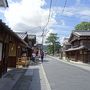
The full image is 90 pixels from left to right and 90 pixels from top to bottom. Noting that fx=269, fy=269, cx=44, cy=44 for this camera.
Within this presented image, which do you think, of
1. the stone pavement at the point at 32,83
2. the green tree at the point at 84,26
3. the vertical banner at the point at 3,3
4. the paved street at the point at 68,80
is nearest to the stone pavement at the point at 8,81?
the stone pavement at the point at 32,83

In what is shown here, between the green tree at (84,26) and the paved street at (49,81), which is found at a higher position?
the green tree at (84,26)

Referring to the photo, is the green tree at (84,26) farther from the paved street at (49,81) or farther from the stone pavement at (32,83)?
the stone pavement at (32,83)

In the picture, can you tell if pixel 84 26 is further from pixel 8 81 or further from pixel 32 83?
pixel 32 83

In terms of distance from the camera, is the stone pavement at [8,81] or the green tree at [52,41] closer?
the stone pavement at [8,81]

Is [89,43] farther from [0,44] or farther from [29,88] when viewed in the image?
[29,88]

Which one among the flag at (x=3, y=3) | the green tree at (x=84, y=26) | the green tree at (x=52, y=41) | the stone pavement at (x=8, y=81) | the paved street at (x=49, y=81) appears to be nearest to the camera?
the stone pavement at (x=8, y=81)

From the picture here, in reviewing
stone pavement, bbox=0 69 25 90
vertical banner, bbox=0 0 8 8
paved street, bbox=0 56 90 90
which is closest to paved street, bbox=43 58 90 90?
paved street, bbox=0 56 90 90

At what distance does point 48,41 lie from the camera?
13762 cm

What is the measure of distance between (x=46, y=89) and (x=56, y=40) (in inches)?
4869

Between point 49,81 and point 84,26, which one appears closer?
point 49,81

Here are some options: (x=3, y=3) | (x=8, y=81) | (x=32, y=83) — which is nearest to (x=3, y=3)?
(x=3, y=3)

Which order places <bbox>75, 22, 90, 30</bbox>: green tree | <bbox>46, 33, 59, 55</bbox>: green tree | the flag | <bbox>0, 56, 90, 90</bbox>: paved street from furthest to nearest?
<bbox>46, 33, 59, 55</bbox>: green tree < <bbox>75, 22, 90, 30</bbox>: green tree < the flag < <bbox>0, 56, 90, 90</bbox>: paved street

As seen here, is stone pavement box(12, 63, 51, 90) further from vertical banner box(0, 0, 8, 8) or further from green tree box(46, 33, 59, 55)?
green tree box(46, 33, 59, 55)

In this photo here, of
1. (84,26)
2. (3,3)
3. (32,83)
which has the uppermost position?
(84,26)
